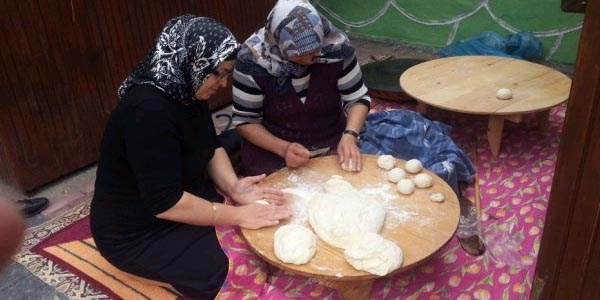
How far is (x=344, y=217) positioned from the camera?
4.98ft

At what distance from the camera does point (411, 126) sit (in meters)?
2.37

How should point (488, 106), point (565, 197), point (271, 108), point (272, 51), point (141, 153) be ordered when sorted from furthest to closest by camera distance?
point (488, 106), point (271, 108), point (272, 51), point (141, 153), point (565, 197)

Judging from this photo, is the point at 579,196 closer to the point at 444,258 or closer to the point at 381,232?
the point at 381,232

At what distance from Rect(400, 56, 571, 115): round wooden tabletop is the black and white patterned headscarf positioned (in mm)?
1440

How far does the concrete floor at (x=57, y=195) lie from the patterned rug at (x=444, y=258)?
0.05m

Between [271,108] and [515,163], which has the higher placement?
[271,108]

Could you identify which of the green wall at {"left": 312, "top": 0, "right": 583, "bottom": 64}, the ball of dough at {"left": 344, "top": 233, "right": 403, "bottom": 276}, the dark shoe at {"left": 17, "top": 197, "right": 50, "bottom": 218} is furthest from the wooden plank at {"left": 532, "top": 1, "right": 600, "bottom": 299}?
the green wall at {"left": 312, "top": 0, "right": 583, "bottom": 64}

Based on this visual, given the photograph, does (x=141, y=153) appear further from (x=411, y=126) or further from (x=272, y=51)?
(x=411, y=126)

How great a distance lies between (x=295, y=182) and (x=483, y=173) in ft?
4.05

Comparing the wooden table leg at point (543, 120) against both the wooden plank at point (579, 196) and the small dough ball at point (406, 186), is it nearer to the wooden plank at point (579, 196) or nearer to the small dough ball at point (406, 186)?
the small dough ball at point (406, 186)

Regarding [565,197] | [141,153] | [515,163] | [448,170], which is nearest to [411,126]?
[448,170]

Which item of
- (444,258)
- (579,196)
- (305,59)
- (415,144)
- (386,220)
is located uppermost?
(579,196)

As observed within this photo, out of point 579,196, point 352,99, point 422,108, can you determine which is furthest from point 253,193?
point 422,108

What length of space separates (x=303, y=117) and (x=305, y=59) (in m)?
0.31
